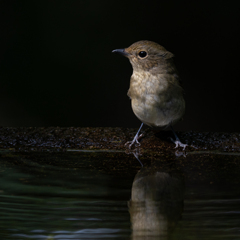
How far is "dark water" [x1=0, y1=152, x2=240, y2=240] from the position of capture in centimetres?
132

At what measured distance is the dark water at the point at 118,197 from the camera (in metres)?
1.32

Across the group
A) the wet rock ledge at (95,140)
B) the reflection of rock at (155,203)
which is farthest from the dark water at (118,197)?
the wet rock ledge at (95,140)

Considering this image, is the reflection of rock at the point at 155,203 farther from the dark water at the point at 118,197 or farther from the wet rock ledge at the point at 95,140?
the wet rock ledge at the point at 95,140

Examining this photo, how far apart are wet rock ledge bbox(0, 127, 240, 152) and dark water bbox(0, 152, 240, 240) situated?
23cm

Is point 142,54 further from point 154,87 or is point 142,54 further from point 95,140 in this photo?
point 95,140

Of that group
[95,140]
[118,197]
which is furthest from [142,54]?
[118,197]

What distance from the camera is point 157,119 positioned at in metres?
2.99

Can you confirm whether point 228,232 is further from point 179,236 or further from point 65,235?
point 65,235

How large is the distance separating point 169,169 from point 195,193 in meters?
0.51

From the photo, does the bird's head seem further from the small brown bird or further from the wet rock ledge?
the wet rock ledge

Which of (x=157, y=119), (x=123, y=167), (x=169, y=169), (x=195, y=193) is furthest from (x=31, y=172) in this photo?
(x=157, y=119)

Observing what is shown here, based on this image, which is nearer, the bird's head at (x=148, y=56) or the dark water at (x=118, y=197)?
the dark water at (x=118, y=197)

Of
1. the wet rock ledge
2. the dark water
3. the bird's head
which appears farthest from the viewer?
the bird's head

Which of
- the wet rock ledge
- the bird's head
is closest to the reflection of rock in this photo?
the wet rock ledge
